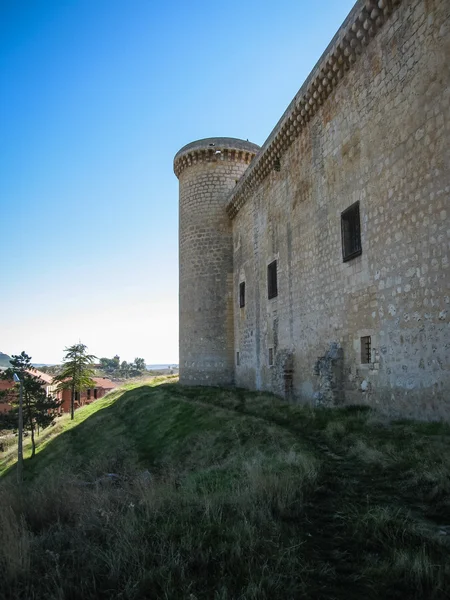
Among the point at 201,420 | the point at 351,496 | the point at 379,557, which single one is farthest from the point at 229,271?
the point at 379,557

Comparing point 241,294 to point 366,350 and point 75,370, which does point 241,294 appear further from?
point 75,370

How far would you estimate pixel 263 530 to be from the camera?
4.10m

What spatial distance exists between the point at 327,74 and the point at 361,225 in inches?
183

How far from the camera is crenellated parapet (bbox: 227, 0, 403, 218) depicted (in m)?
10.3

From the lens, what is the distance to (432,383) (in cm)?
848

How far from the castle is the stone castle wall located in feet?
0.11

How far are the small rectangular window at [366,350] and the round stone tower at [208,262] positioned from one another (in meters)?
12.8

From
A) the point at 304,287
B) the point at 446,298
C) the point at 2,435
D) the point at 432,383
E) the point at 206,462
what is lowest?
the point at 2,435

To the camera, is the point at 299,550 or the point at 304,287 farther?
the point at 304,287

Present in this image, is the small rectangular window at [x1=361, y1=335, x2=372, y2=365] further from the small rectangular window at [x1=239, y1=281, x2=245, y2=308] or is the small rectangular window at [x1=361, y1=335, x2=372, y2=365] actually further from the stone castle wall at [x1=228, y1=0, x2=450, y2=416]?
the small rectangular window at [x1=239, y1=281, x2=245, y2=308]

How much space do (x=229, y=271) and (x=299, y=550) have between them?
20.6 m

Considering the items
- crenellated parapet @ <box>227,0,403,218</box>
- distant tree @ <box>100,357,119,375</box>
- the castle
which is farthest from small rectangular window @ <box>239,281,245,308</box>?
distant tree @ <box>100,357,119,375</box>

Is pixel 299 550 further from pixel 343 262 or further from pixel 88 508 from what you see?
pixel 343 262

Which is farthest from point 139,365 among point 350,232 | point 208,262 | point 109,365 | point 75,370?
point 350,232
